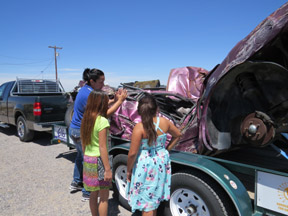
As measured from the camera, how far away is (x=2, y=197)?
3.48 meters

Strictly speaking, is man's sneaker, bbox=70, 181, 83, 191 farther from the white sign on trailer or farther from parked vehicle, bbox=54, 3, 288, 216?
the white sign on trailer

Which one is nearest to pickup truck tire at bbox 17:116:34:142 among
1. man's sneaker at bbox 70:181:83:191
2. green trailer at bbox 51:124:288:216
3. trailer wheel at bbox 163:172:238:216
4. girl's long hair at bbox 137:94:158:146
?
man's sneaker at bbox 70:181:83:191

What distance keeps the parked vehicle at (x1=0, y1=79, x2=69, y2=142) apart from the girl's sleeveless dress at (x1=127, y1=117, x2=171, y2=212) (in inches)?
190

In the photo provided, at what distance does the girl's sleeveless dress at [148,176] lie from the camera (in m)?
2.12

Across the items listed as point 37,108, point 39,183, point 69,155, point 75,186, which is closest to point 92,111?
point 75,186

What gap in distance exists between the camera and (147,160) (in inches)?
83.5

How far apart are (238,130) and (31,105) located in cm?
606

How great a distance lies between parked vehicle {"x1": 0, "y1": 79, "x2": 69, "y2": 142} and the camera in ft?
20.7

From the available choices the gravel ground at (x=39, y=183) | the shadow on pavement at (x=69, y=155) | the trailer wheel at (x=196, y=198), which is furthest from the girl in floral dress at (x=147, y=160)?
the shadow on pavement at (x=69, y=155)

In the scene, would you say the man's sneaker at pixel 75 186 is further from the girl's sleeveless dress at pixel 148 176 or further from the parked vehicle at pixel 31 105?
the parked vehicle at pixel 31 105

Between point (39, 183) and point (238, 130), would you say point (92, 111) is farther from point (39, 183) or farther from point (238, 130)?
point (39, 183)

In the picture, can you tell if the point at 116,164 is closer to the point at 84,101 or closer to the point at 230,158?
the point at 84,101

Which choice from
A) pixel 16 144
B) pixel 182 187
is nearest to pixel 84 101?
pixel 182 187

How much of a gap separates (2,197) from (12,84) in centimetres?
550
